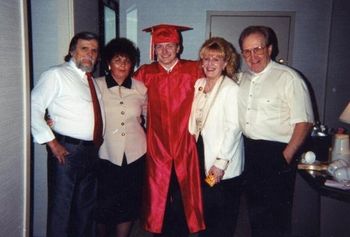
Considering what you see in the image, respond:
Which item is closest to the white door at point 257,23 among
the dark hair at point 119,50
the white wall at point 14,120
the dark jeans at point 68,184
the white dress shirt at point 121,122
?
the dark hair at point 119,50

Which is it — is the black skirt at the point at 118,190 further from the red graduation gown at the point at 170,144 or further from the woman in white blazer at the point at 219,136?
the woman in white blazer at the point at 219,136

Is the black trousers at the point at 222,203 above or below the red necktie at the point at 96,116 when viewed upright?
below

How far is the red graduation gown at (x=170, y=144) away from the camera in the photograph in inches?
83.0

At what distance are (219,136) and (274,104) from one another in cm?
39

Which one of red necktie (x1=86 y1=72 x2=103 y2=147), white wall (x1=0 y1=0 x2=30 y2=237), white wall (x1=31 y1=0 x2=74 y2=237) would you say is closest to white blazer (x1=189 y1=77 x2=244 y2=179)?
red necktie (x1=86 y1=72 x2=103 y2=147)

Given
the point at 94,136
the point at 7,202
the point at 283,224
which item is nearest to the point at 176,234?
the point at 283,224

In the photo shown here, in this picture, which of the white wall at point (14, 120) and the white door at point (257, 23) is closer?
the white wall at point (14, 120)

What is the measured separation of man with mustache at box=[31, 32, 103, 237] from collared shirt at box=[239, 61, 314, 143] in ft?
3.10

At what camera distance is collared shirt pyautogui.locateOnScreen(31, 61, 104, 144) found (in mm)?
1802

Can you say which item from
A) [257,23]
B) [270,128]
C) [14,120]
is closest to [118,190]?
[14,120]

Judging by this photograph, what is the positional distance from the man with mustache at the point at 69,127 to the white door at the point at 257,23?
200 cm

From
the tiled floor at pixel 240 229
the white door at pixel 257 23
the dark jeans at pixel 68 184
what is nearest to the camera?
the dark jeans at pixel 68 184

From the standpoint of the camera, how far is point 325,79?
354cm

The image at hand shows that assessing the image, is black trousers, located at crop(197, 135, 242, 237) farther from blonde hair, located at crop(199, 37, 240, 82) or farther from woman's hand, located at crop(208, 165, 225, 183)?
blonde hair, located at crop(199, 37, 240, 82)
